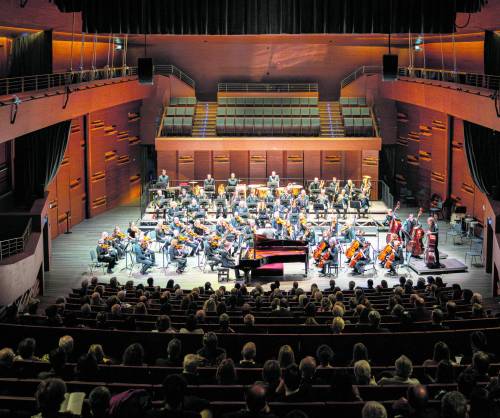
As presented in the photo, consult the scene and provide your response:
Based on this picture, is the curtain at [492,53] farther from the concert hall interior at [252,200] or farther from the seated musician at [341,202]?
the seated musician at [341,202]

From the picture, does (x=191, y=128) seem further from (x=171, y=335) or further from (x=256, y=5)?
(x=171, y=335)

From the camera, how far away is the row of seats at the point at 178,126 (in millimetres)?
28766

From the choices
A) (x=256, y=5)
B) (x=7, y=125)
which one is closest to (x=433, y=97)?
(x=256, y=5)

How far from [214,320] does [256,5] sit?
9.09m

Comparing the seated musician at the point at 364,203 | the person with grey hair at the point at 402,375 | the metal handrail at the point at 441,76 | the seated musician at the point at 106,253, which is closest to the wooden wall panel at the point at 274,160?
the metal handrail at the point at 441,76

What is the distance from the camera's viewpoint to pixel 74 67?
25.2 metres

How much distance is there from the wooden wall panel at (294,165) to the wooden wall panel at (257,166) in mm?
841

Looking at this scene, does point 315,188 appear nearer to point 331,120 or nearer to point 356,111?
point 331,120

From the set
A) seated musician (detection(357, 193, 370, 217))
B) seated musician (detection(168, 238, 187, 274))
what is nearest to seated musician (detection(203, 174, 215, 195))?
seated musician (detection(357, 193, 370, 217))

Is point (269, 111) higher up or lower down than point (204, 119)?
higher up

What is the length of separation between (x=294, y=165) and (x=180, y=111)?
4.79 m

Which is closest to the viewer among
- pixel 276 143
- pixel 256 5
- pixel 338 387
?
pixel 338 387

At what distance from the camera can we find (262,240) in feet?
59.1

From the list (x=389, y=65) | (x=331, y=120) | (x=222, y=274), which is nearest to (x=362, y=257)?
(x=222, y=274)
